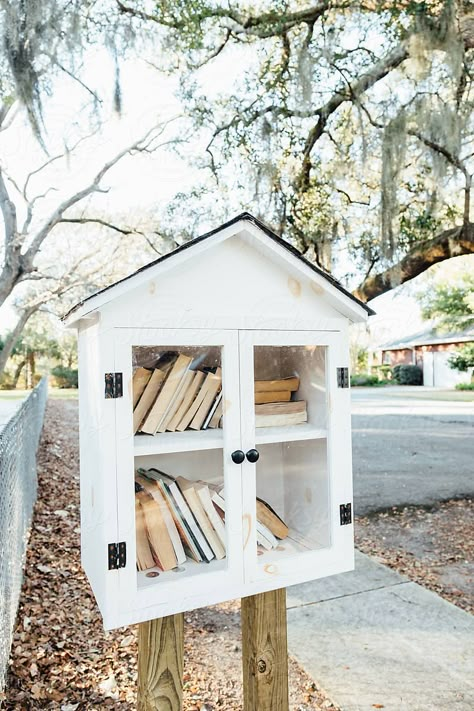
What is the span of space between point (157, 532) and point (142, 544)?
1.7 inches

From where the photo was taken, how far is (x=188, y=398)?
1.27 meters

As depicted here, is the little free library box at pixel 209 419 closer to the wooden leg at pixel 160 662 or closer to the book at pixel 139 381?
the book at pixel 139 381

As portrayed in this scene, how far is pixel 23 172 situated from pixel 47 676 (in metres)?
10.6

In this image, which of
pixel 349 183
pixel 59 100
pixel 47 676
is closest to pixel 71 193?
pixel 59 100

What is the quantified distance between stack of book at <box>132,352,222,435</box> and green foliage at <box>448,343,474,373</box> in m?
22.3

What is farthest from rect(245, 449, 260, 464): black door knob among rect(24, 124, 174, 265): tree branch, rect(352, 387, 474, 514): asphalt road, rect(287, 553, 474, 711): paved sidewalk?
rect(24, 124, 174, 265): tree branch

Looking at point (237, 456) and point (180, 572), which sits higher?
point (237, 456)

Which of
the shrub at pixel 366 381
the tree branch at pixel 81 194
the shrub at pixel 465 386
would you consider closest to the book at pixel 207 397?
the tree branch at pixel 81 194

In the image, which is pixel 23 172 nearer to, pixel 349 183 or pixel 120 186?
pixel 120 186

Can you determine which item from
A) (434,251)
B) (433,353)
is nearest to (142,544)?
(434,251)

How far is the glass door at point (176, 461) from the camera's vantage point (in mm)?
1161

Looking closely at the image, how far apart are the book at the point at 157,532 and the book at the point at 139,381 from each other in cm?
20

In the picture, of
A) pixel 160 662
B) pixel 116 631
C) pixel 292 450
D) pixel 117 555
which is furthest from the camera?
pixel 116 631

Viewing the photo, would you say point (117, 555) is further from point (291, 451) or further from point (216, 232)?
point (216, 232)
